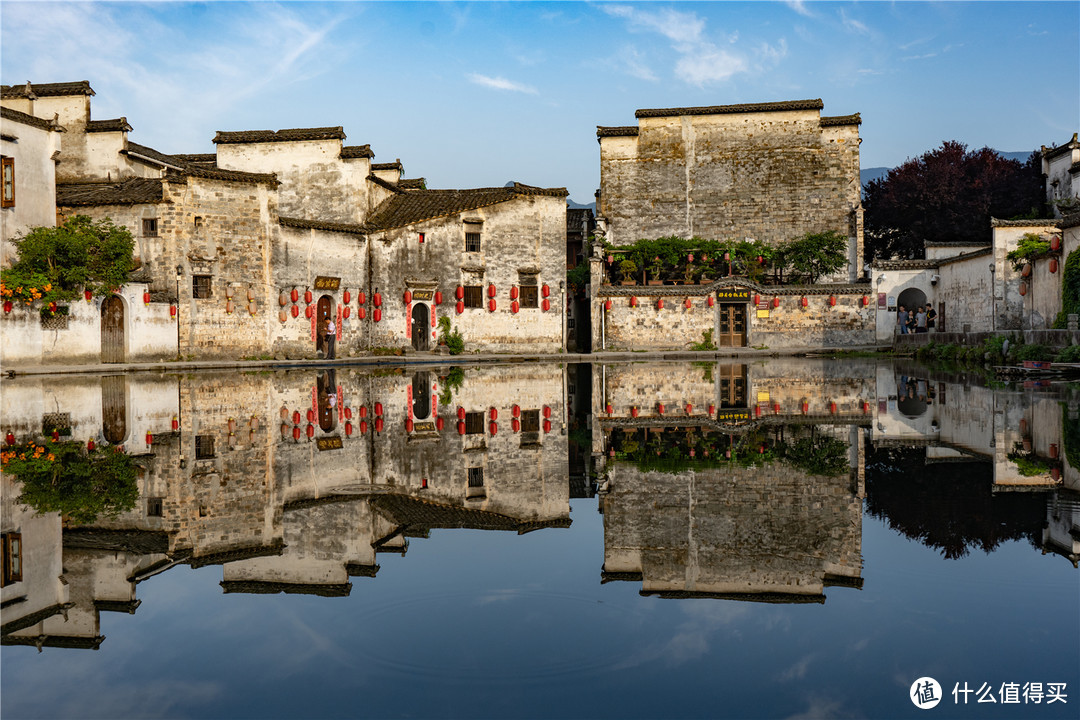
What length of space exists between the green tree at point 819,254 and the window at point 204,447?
3203 cm

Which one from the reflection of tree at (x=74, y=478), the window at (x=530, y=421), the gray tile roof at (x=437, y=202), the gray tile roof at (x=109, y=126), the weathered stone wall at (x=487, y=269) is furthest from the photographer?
the gray tile roof at (x=437, y=202)

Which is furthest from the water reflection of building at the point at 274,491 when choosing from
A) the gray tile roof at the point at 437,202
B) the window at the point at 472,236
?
the window at the point at 472,236

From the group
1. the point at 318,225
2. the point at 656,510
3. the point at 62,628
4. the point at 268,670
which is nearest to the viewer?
the point at 268,670

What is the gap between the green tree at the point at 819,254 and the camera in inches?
1458

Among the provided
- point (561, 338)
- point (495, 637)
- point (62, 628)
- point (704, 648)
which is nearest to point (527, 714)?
point (495, 637)

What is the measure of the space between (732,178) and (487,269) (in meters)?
13.4

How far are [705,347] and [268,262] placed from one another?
18.1 m

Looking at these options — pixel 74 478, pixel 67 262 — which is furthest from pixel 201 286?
pixel 74 478

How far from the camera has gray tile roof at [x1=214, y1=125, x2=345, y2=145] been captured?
109ft

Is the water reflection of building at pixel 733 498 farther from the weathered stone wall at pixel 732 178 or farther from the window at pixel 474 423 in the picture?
the weathered stone wall at pixel 732 178

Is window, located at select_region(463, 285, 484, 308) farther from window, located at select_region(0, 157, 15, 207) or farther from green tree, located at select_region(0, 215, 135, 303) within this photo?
window, located at select_region(0, 157, 15, 207)

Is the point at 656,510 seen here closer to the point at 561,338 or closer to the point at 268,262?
the point at 268,262

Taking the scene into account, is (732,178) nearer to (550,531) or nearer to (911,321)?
(911,321)

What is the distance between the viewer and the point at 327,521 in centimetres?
575
